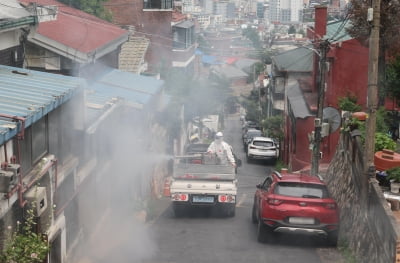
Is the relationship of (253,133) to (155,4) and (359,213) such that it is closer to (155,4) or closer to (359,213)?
(155,4)

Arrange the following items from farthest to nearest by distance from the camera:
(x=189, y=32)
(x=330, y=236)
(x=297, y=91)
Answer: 1. (x=189, y=32)
2. (x=297, y=91)
3. (x=330, y=236)

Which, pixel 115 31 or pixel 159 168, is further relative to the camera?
pixel 159 168

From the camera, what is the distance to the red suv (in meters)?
14.8

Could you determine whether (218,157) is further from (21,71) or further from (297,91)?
(297,91)

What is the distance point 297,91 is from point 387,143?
2130 cm

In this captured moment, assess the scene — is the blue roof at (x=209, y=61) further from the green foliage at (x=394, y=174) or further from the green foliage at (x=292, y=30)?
the green foliage at (x=394, y=174)

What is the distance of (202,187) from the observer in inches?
717

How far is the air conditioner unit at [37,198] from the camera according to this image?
9883mm

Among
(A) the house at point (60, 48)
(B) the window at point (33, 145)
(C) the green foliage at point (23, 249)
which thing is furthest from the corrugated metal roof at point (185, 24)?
(C) the green foliage at point (23, 249)

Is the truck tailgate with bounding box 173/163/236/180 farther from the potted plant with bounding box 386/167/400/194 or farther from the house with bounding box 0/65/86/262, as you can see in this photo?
the potted plant with bounding box 386/167/400/194

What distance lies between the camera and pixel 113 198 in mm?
18500

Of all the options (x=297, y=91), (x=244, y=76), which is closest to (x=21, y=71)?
(x=297, y=91)

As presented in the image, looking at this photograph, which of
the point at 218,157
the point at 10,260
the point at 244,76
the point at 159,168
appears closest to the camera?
the point at 10,260

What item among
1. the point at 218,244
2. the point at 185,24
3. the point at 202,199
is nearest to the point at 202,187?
the point at 202,199
